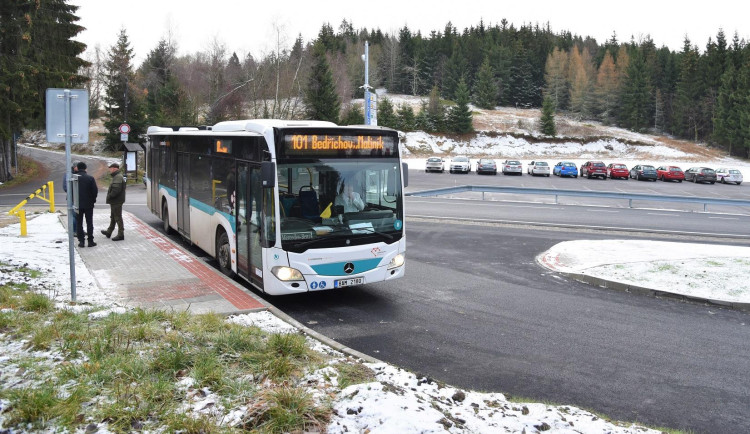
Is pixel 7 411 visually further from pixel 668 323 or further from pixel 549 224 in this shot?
pixel 549 224

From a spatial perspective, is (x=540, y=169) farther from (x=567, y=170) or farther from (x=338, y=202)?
(x=338, y=202)

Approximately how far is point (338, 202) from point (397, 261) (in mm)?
1496

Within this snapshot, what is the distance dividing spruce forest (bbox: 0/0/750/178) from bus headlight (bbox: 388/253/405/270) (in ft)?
93.2

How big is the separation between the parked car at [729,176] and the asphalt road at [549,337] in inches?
1717

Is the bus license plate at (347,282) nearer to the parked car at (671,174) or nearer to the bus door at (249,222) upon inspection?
the bus door at (249,222)

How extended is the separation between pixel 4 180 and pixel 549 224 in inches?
1253

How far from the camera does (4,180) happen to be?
3512 centimetres

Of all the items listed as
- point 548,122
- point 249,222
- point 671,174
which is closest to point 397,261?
point 249,222

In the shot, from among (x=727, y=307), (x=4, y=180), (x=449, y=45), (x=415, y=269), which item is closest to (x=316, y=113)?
(x=4, y=180)

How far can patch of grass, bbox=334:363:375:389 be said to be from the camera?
5277 mm

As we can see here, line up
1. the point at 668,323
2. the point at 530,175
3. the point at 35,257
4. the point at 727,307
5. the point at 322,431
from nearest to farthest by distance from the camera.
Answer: the point at 322,431, the point at 668,323, the point at 727,307, the point at 35,257, the point at 530,175

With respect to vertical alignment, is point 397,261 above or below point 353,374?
above

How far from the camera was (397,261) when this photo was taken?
9.88 metres

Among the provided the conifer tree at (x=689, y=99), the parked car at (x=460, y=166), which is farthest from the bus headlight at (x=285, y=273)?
the conifer tree at (x=689, y=99)
